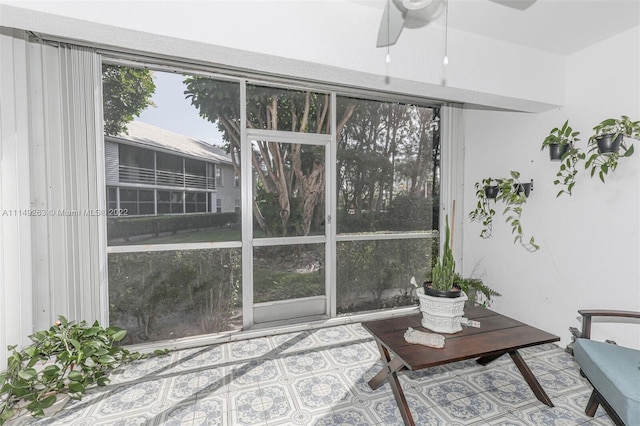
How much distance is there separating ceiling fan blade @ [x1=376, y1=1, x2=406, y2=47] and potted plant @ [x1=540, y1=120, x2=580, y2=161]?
1.72 meters

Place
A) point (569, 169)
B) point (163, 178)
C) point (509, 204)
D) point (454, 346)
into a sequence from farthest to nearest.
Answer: point (509, 204) → point (163, 178) → point (569, 169) → point (454, 346)

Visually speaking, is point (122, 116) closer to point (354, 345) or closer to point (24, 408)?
point (24, 408)

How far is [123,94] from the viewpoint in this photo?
8.74 ft

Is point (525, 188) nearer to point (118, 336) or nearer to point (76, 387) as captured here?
point (118, 336)

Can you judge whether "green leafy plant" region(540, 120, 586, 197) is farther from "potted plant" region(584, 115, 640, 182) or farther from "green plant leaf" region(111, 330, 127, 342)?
"green plant leaf" region(111, 330, 127, 342)

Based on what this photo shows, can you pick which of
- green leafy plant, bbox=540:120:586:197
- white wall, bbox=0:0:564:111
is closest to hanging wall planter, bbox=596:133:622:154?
green leafy plant, bbox=540:120:586:197

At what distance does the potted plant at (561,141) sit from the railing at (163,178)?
3.10 metres

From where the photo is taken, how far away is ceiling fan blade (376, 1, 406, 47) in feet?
6.79

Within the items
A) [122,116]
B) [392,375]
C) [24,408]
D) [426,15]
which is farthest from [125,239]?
[426,15]

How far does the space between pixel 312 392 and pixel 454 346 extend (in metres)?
1.03

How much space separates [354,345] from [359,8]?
2737mm

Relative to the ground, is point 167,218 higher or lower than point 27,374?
higher

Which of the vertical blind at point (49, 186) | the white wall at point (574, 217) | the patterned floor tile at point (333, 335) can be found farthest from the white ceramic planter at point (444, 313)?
the vertical blind at point (49, 186)

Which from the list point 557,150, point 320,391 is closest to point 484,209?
point 557,150
